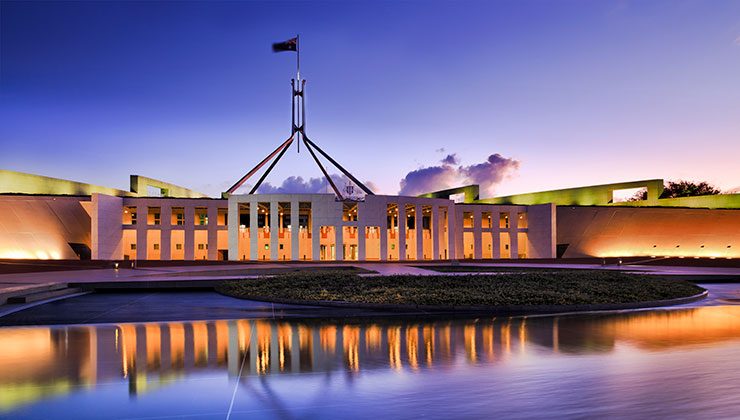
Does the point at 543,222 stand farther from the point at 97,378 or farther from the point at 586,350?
the point at 97,378

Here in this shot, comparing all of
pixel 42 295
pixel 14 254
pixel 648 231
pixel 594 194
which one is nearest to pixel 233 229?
pixel 14 254

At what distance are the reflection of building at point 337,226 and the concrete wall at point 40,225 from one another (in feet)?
0.22

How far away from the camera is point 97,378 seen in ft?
19.0

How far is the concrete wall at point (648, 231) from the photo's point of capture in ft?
139

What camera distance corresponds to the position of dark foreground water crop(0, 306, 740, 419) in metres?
4.71

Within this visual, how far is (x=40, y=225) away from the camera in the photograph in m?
33.3

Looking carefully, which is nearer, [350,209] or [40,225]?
[40,225]

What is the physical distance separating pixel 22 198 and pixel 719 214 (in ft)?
179

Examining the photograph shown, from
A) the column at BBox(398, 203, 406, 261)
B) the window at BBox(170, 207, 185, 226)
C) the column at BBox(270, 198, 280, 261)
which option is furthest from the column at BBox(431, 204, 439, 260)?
the window at BBox(170, 207, 185, 226)

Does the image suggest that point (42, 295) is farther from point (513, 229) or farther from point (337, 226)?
point (513, 229)

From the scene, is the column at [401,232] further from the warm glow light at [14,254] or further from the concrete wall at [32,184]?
the concrete wall at [32,184]

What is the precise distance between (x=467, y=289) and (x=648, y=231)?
37.8 meters

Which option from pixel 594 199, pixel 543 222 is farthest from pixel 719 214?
pixel 543 222

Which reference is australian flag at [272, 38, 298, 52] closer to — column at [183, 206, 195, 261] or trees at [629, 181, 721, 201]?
column at [183, 206, 195, 261]
